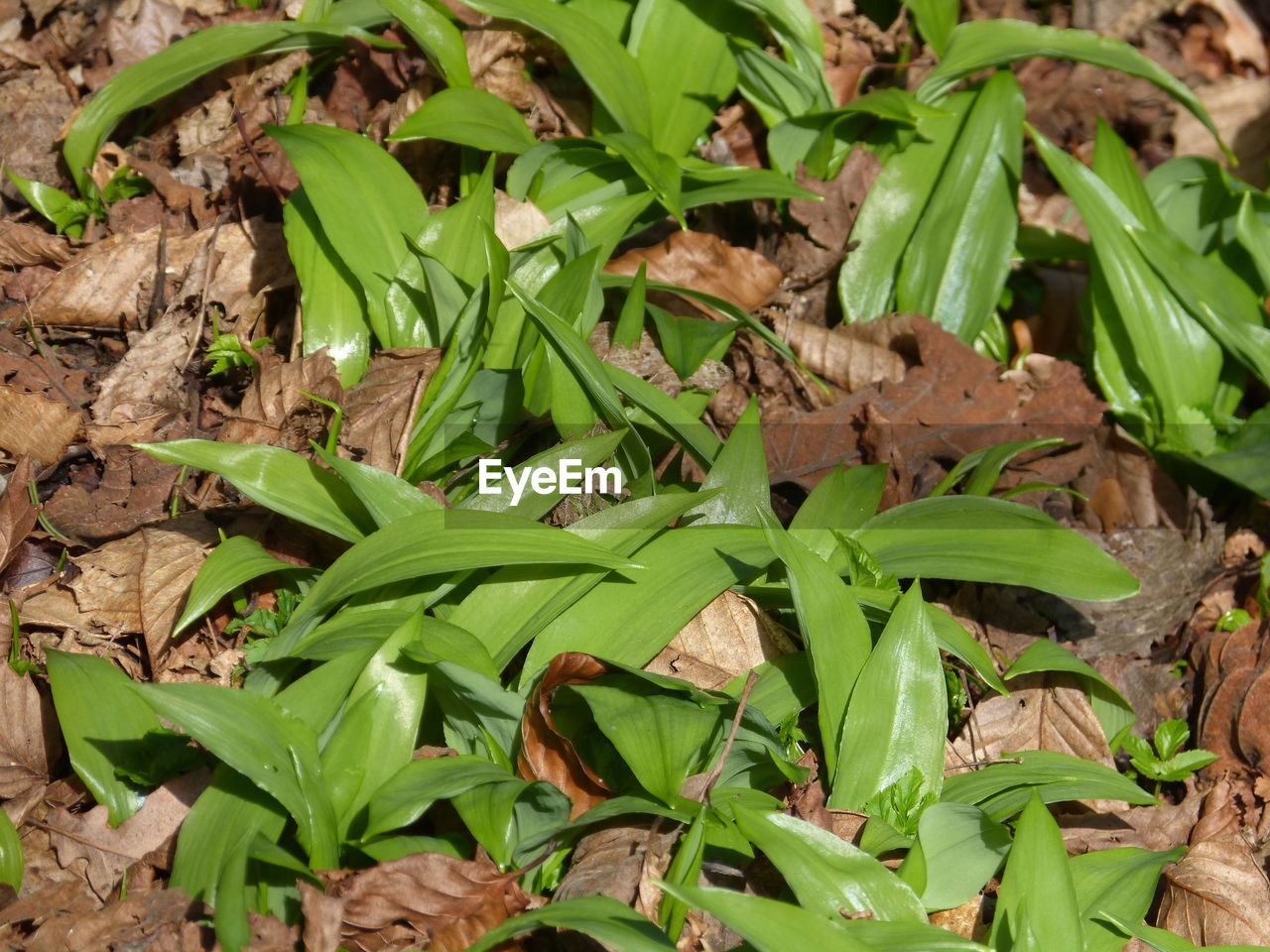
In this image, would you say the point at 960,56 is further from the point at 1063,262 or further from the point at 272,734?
the point at 272,734

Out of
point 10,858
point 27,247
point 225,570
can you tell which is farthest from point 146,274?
point 10,858

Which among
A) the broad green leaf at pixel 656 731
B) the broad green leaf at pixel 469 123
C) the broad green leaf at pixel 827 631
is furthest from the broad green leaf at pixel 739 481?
the broad green leaf at pixel 469 123

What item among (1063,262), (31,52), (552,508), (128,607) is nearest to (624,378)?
(552,508)

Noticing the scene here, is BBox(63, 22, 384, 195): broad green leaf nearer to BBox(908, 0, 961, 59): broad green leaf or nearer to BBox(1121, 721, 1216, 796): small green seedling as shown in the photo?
BBox(908, 0, 961, 59): broad green leaf

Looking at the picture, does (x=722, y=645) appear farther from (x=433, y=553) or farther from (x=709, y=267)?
(x=709, y=267)

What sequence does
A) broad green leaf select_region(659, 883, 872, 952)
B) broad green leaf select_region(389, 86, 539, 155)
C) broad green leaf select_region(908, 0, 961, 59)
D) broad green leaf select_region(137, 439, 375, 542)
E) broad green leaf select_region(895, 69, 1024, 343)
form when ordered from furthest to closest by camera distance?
broad green leaf select_region(908, 0, 961, 59), broad green leaf select_region(895, 69, 1024, 343), broad green leaf select_region(389, 86, 539, 155), broad green leaf select_region(137, 439, 375, 542), broad green leaf select_region(659, 883, 872, 952)

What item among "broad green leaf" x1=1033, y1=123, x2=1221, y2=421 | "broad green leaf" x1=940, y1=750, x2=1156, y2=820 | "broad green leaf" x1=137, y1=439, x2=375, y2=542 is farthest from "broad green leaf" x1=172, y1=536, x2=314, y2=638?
"broad green leaf" x1=1033, y1=123, x2=1221, y2=421
